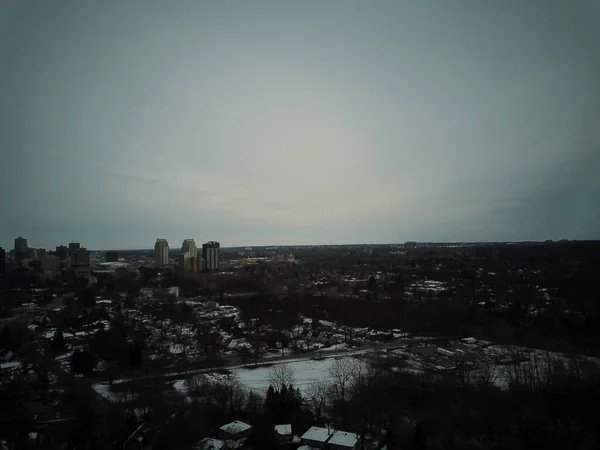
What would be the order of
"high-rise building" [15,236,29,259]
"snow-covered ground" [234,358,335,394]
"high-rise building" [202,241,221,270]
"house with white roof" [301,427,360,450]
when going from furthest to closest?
1. "high-rise building" [202,241,221,270]
2. "high-rise building" [15,236,29,259]
3. "snow-covered ground" [234,358,335,394]
4. "house with white roof" [301,427,360,450]

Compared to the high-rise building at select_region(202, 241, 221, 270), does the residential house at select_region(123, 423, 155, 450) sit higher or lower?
lower

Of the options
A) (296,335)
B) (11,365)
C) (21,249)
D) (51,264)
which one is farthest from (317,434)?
(51,264)

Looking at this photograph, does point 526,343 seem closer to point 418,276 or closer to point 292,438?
point 292,438

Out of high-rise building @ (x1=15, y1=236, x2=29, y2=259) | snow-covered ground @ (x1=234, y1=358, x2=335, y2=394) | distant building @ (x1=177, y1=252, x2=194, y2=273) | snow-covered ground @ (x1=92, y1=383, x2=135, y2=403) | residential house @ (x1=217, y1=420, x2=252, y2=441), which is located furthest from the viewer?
distant building @ (x1=177, y1=252, x2=194, y2=273)

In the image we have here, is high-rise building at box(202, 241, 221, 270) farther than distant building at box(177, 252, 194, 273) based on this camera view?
Yes

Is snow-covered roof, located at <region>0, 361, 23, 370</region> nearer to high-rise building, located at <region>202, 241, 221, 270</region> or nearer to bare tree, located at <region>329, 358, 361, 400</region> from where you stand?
bare tree, located at <region>329, 358, 361, 400</region>

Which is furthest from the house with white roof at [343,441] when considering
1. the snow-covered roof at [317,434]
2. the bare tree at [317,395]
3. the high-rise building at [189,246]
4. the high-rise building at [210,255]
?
the high-rise building at [189,246]

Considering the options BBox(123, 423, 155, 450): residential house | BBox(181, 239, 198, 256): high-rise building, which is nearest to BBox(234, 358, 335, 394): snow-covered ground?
BBox(123, 423, 155, 450): residential house

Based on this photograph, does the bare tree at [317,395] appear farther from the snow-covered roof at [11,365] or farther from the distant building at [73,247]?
the distant building at [73,247]
